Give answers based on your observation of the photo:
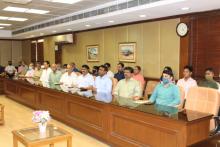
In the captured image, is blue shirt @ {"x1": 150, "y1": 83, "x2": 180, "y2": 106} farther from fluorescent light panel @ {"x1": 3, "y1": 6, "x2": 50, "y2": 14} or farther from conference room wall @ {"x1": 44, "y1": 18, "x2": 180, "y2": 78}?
fluorescent light panel @ {"x1": 3, "y1": 6, "x2": 50, "y2": 14}

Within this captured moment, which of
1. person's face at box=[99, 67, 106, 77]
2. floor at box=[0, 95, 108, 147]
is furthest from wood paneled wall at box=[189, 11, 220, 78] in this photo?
floor at box=[0, 95, 108, 147]

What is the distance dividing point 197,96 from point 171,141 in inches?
42.9

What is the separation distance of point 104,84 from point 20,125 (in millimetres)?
2200

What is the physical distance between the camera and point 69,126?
5.56 meters

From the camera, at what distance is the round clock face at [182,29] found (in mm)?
6015

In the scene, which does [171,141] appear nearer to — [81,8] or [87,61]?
[81,8]

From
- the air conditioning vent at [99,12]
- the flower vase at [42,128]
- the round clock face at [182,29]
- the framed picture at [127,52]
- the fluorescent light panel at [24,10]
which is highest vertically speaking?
the fluorescent light panel at [24,10]

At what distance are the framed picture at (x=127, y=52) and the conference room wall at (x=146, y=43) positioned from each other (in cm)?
13

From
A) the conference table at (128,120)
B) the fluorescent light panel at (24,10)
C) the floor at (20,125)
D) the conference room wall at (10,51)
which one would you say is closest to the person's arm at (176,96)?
the conference table at (128,120)

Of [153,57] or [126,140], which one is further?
[153,57]

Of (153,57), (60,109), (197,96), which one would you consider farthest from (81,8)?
(197,96)

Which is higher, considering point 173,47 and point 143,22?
point 143,22

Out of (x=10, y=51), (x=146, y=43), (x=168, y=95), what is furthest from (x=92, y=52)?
(x=10, y=51)

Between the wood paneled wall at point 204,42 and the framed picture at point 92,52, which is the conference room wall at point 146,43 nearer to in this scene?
the framed picture at point 92,52
